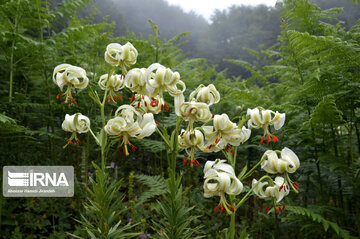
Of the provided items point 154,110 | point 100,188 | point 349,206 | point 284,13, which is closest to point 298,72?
point 284,13

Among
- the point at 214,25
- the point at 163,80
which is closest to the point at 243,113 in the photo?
the point at 163,80

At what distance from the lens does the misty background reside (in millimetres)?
22891

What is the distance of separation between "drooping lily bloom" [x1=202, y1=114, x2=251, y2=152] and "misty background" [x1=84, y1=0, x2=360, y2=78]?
18396mm

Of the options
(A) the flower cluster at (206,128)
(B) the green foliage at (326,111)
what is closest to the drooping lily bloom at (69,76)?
(A) the flower cluster at (206,128)

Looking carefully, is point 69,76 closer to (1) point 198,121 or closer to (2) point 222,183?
(1) point 198,121

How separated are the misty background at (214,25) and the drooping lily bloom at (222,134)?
18.4m

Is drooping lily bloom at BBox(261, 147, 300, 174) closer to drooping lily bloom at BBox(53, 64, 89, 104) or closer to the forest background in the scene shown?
the forest background

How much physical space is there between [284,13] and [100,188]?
7.15 feet

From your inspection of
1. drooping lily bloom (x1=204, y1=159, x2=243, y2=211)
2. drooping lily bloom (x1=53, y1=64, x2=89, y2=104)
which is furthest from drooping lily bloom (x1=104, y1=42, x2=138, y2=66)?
drooping lily bloom (x1=204, y1=159, x2=243, y2=211)

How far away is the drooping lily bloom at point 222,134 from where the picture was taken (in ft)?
2.95

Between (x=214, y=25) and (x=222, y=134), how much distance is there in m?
34.6

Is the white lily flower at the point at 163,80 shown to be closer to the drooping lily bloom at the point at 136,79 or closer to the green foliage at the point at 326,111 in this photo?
the drooping lily bloom at the point at 136,79

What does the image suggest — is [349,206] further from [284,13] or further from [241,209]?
[284,13]

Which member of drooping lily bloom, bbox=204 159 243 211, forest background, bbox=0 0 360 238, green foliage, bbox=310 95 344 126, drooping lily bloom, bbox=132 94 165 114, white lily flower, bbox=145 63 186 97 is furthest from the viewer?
forest background, bbox=0 0 360 238
